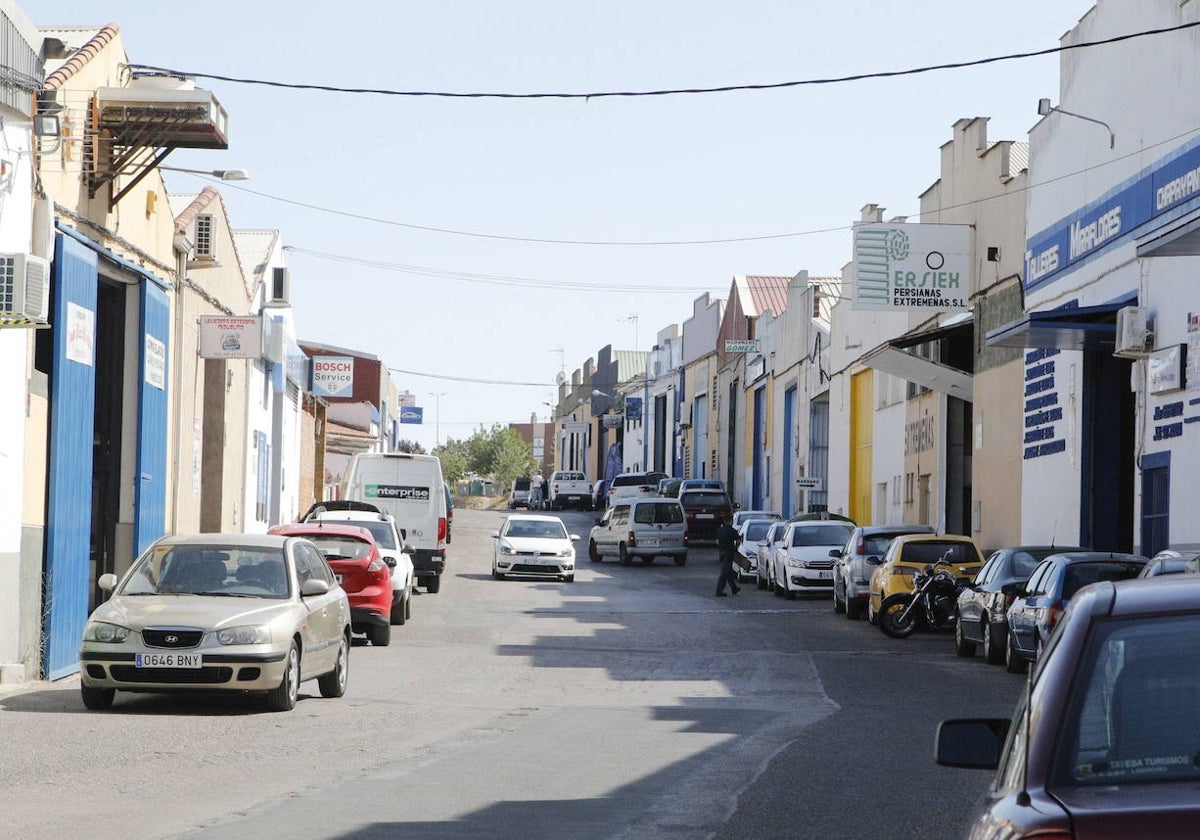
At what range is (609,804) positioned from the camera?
10047mm

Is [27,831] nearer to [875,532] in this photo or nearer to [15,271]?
[15,271]

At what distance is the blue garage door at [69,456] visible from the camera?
727 inches

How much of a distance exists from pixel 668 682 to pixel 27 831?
11.0 m

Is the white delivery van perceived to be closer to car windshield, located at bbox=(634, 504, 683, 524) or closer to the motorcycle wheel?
the motorcycle wheel

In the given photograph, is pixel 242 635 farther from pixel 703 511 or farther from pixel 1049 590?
pixel 703 511

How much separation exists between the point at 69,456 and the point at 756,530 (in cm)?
2794

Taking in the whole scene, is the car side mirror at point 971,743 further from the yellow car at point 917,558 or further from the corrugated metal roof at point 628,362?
the corrugated metal roof at point 628,362

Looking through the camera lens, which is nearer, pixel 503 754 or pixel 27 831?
pixel 27 831

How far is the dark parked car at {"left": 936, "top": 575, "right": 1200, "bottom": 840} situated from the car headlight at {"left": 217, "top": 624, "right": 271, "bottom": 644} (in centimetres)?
1101

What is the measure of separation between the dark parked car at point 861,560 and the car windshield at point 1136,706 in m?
25.8

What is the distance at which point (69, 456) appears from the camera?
62.5 ft

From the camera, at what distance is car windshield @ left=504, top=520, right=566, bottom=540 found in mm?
41969

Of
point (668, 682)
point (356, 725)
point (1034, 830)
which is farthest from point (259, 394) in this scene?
point (1034, 830)

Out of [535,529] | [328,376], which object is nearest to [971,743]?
[535,529]
